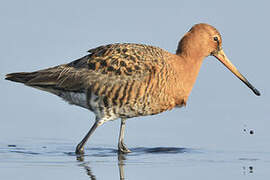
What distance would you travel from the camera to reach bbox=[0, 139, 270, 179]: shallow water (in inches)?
420

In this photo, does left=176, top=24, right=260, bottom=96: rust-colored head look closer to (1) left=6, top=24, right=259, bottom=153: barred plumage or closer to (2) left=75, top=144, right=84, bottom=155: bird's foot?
(1) left=6, top=24, right=259, bottom=153: barred plumage

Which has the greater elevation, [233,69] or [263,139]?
[233,69]

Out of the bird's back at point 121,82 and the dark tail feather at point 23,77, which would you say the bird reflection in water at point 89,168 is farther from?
the dark tail feather at point 23,77

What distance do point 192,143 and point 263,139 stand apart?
1375 mm

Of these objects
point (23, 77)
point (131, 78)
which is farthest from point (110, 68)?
point (23, 77)

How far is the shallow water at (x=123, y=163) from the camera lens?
35.0 feet

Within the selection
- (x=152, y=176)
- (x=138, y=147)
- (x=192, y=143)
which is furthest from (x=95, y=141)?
(x=152, y=176)

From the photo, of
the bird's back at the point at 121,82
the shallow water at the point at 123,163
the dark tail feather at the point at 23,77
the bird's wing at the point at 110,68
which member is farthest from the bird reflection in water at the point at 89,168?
the dark tail feather at the point at 23,77

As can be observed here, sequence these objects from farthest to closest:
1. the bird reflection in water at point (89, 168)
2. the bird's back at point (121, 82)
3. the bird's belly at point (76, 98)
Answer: the bird's belly at point (76, 98) → the bird's back at point (121, 82) → the bird reflection in water at point (89, 168)

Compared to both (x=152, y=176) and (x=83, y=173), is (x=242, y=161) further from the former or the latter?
(x=83, y=173)

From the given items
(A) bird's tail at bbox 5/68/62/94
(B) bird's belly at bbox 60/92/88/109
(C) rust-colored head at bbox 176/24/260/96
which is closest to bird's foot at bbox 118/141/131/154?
(B) bird's belly at bbox 60/92/88/109

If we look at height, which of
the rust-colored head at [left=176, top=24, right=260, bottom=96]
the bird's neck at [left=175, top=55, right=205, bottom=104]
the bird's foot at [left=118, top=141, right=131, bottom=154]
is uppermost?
the rust-colored head at [left=176, top=24, right=260, bottom=96]

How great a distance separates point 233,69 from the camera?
548 inches

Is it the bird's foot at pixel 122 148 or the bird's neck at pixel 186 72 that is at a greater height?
the bird's neck at pixel 186 72
